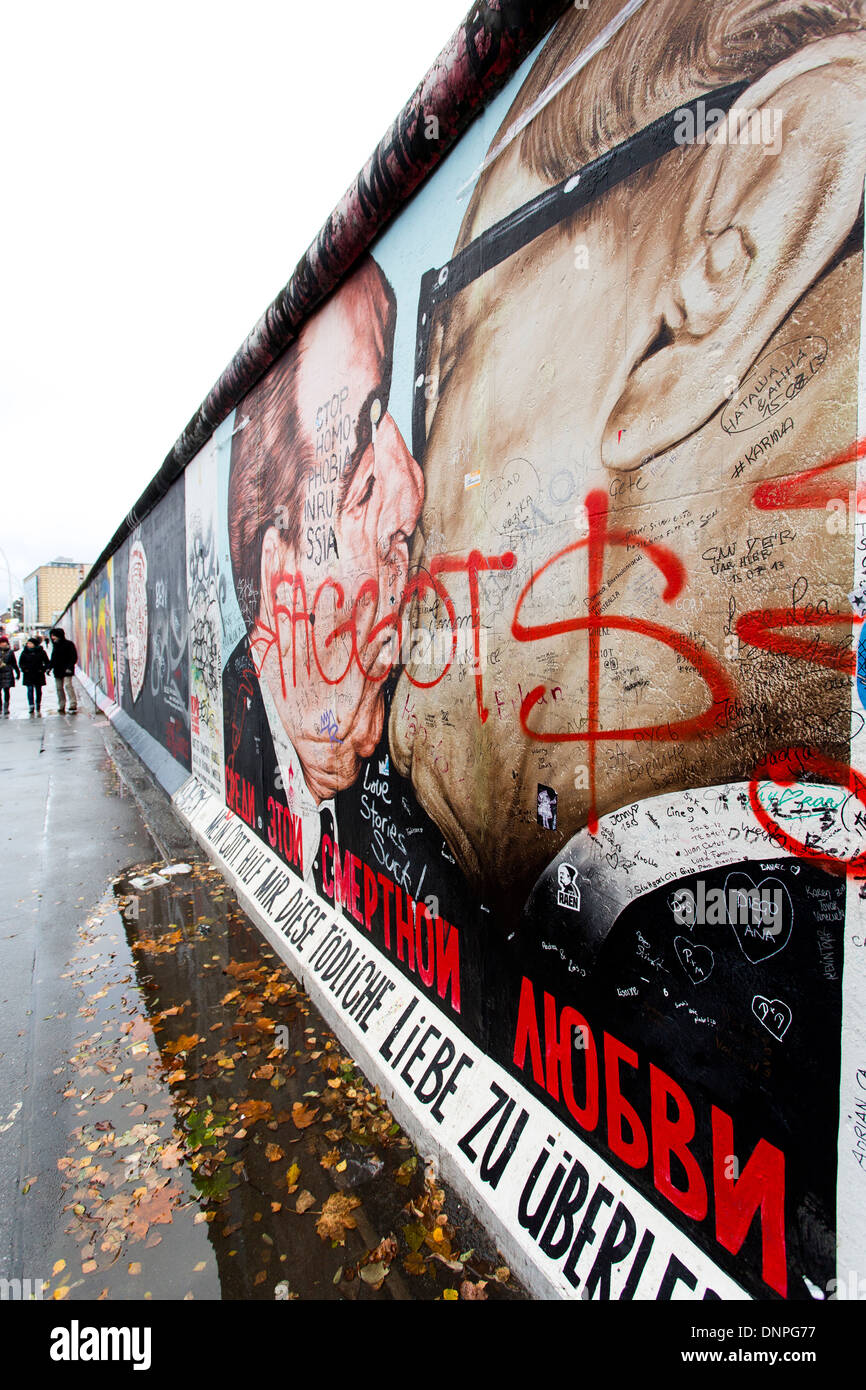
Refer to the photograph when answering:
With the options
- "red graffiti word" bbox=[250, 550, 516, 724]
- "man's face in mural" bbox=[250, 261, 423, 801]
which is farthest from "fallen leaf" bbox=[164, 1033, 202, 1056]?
"red graffiti word" bbox=[250, 550, 516, 724]

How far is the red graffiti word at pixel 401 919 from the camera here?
2838 millimetres

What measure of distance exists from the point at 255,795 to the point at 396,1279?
4.07 metres

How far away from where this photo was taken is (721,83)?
1588 millimetres

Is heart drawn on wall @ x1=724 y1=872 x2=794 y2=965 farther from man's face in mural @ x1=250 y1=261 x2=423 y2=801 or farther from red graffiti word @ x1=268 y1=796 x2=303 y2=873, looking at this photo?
red graffiti word @ x1=268 y1=796 x2=303 y2=873

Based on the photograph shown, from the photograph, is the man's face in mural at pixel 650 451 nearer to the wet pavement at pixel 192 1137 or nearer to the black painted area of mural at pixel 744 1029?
the black painted area of mural at pixel 744 1029

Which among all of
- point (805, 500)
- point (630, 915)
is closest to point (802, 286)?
point (805, 500)

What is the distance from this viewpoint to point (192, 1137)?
269 centimetres

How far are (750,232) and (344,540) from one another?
257 cm

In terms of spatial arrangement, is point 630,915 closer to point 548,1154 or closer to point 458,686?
point 548,1154

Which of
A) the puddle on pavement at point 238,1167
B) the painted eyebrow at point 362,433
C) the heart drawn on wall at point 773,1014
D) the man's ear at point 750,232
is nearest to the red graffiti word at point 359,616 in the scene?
the painted eyebrow at point 362,433

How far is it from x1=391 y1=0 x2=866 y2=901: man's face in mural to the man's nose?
270 mm

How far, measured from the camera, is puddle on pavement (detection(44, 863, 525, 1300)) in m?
2.10

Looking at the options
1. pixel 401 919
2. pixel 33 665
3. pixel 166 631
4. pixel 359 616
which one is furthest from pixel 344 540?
pixel 33 665

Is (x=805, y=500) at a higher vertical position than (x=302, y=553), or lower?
lower
